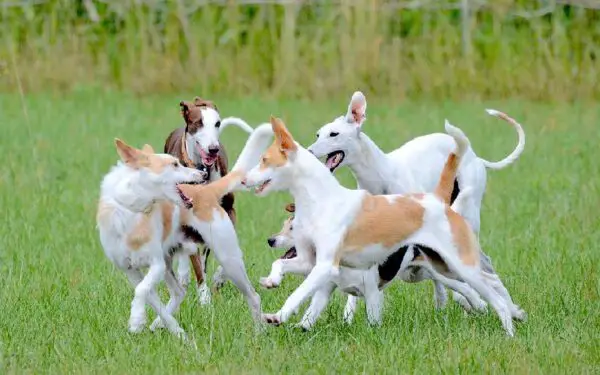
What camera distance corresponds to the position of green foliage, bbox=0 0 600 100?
19.3 meters

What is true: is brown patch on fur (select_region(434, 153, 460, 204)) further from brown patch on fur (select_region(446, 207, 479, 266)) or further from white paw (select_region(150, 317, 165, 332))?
white paw (select_region(150, 317, 165, 332))

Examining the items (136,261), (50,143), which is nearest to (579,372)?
(136,261)

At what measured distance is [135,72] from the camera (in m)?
20.0

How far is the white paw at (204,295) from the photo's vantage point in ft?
28.2

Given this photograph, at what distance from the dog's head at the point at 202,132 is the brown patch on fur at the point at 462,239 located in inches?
90.3

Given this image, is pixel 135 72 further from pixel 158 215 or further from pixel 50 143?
pixel 158 215

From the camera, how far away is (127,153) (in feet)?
24.8

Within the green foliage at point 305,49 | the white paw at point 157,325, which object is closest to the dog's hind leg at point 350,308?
the white paw at point 157,325

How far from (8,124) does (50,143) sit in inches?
60.5

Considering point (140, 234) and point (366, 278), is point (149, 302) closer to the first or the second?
point (140, 234)

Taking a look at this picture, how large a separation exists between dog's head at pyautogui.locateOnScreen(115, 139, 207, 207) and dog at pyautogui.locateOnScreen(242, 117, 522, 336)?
31cm

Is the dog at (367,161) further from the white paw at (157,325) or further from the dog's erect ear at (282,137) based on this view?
the white paw at (157,325)

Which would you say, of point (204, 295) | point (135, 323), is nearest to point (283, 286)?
point (204, 295)

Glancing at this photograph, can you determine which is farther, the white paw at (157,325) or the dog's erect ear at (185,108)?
the dog's erect ear at (185,108)
